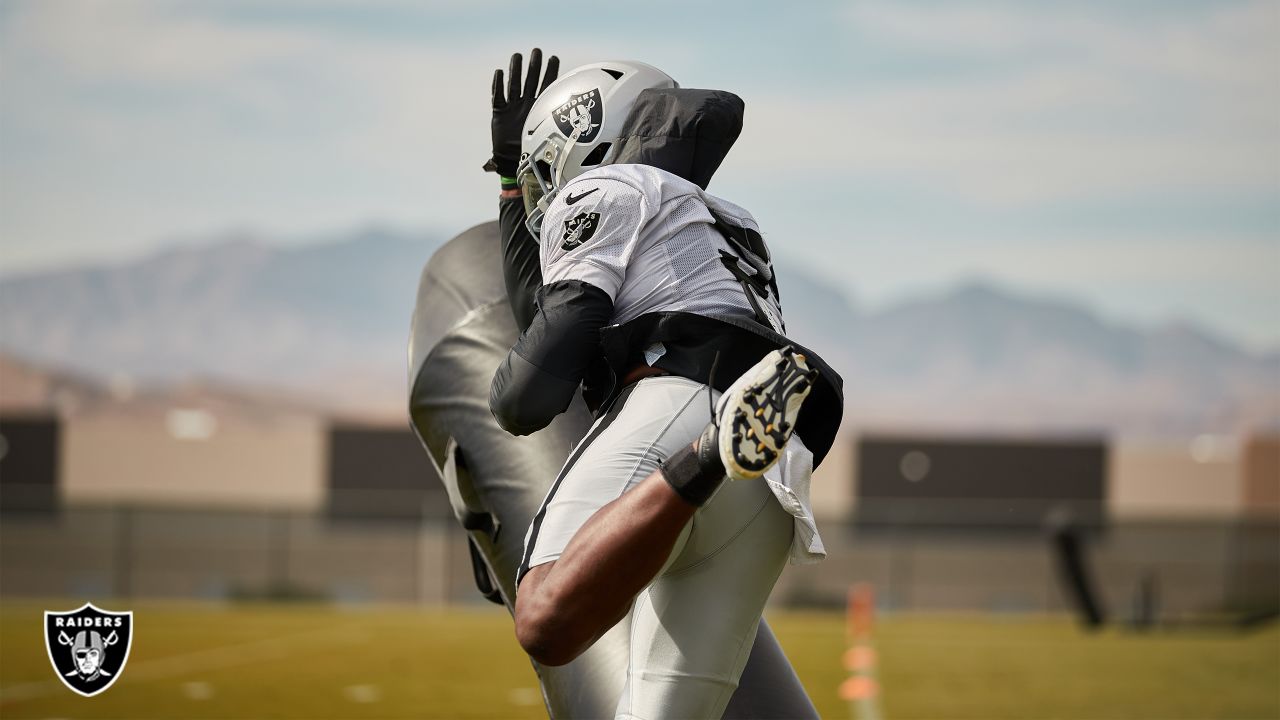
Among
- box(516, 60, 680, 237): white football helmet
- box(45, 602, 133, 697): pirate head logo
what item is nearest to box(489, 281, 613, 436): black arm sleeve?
box(516, 60, 680, 237): white football helmet

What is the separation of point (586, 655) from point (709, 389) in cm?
138

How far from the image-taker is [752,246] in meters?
3.47

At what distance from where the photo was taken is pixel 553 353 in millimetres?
3137

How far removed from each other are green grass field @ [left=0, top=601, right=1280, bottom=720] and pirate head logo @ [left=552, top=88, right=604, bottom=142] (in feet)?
19.9

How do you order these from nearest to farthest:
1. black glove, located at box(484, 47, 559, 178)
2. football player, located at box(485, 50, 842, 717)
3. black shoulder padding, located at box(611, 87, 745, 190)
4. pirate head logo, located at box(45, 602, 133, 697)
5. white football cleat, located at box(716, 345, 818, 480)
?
white football cleat, located at box(716, 345, 818, 480) < football player, located at box(485, 50, 842, 717) < black shoulder padding, located at box(611, 87, 745, 190) < black glove, located at box(484, 47, 559, 178) < pirate head logo, located at box(45, 602, 133, 697)

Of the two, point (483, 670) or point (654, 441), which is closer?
point (654, 441)

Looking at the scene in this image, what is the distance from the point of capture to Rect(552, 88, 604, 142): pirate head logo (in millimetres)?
3684

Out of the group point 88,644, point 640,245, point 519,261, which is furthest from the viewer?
point 88,644

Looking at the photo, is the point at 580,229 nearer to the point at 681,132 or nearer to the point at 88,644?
the point at 681,132

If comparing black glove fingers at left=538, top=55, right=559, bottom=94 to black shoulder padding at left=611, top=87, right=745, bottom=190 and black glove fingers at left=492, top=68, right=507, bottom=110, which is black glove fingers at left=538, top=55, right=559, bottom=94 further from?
black shoulder padding at left=611, top=87, right=745, bottom=190

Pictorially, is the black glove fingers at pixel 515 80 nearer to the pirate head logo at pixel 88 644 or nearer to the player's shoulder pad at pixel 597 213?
the player's shoulder pad at pixel 597 213

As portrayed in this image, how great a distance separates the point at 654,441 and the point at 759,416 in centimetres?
36

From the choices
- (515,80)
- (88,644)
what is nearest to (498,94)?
(515,80)

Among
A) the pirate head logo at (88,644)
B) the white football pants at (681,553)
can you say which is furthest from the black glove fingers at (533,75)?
the pirate head logo at (88,644)
